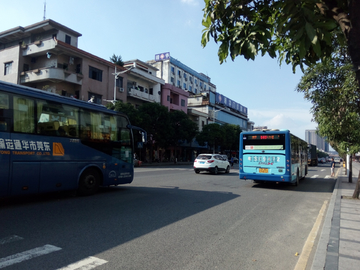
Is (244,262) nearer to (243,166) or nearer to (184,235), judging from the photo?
(184,235)

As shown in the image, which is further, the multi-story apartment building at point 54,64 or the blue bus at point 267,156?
the multi-story apartment building at point 54,64

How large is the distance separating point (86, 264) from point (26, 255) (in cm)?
102

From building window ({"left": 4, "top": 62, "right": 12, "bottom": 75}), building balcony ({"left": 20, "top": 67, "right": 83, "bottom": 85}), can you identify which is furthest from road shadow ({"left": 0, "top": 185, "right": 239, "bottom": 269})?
building window ({"left": 4, "top": 62, "right": 12, "bottom": 75})

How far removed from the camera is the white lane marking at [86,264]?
3679mm

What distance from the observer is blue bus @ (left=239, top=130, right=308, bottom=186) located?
12.8 m

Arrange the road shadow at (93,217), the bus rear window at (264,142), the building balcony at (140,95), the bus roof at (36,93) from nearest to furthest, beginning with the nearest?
the road shadow at (93,217) → the bus roof at (36,93) → the bus rear window at (264,142) → the building balcony at (140,95)

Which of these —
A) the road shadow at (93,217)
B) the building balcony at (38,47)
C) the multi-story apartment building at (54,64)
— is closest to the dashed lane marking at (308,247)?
the road shadow at (93,217)

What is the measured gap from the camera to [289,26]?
2.99 m

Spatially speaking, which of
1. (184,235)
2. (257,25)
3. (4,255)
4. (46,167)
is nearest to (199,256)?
(184,235)

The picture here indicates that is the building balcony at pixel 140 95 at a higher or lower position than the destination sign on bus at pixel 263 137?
higher

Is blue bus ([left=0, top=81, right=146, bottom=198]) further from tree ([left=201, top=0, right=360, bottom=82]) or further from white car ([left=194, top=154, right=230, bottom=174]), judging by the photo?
white car ([left=194, top=154, right=230, bottom=174])

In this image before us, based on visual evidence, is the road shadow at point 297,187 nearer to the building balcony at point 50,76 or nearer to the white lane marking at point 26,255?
the white lane marking at point 26,255

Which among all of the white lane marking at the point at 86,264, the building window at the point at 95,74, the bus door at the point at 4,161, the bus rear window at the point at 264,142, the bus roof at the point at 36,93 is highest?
the building window at the point at 95,74

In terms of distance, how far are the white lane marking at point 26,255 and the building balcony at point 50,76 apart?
2705 cm
